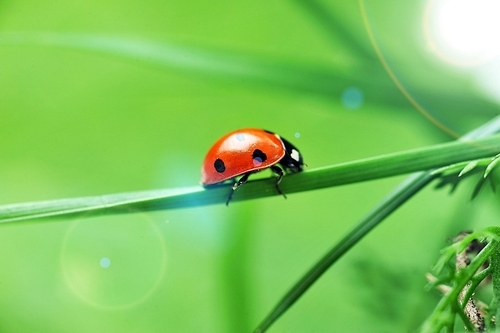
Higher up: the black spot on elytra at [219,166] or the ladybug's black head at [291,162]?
the black spot on elytra at [219,166]

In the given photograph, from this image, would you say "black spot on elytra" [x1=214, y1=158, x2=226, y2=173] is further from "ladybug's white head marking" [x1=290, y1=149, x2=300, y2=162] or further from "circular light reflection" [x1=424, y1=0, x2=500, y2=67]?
"circular light reflection" [x1=424, y1=0, x2=500, y2=67]

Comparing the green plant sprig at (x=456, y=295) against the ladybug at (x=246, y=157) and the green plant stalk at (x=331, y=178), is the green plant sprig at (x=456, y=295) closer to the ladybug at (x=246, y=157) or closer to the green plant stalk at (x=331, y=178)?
the green plant stalk at (x=331, y=178)

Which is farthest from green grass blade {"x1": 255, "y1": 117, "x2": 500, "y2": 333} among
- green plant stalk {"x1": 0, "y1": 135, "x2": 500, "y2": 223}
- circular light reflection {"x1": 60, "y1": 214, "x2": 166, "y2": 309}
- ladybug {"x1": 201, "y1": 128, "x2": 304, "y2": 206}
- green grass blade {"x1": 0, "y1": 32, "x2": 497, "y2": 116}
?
circular light reflection {"x1": 60, "y1": 214, "x2": 166, "y2": 309}

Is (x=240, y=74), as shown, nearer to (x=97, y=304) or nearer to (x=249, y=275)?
(x=249, y=275)

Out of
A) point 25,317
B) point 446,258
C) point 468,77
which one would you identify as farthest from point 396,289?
point 25,317

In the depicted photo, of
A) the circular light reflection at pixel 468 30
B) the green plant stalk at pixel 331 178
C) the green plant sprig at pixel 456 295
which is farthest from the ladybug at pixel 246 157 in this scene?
the circular light reflection at pixel 468 30

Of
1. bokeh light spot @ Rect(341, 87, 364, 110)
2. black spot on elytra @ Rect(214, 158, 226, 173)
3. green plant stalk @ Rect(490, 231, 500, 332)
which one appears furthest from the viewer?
bokeh light spot @ Rect(341, 87, 364, 110)

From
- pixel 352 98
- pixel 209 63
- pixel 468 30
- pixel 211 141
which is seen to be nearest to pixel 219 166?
pixel 209 63

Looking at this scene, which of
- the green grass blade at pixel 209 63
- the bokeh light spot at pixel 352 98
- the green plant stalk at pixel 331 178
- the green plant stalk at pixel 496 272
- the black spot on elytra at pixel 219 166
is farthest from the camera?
the bokeh light spot at pixel 352 98
